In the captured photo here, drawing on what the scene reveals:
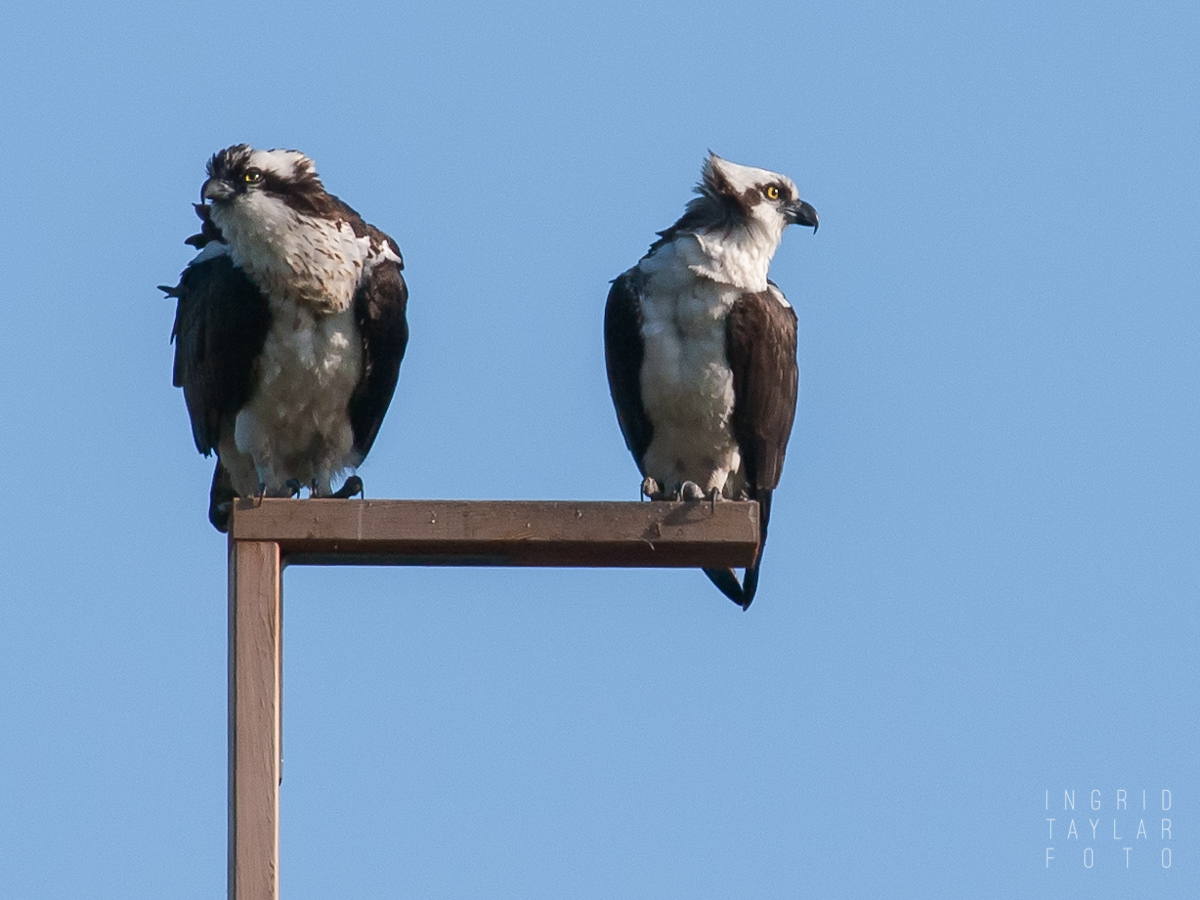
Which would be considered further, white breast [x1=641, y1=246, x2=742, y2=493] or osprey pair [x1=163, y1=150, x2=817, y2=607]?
white breast [x1=641, y1=246, x2=742, y2=493]

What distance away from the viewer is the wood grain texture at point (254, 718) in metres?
5.59

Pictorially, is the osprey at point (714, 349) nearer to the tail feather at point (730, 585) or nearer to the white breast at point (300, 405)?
the tail feather at point (730, 585)

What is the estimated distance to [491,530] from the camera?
6609 millimetres

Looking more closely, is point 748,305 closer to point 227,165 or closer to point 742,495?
point 742,495

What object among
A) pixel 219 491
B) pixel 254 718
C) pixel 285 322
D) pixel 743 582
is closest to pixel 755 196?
pixel 743 582

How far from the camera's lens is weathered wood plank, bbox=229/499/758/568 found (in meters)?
6.52

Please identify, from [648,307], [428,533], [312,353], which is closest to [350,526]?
[428,533]

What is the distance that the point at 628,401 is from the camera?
9.32 m

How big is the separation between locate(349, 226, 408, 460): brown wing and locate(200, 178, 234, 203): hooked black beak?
609mm

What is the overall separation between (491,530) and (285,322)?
95.7 inches

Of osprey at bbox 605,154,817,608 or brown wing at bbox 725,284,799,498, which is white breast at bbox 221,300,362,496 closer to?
osprey at bbox 605,154,817,608

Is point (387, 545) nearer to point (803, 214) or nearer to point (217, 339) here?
point (217, 339)

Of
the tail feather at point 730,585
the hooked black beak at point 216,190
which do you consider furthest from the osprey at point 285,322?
the tail feather at point 730,585

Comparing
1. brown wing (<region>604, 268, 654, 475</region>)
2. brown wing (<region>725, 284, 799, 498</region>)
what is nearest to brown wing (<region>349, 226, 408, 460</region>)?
brown wing (<region>604, 268, 654, 475</region>)
